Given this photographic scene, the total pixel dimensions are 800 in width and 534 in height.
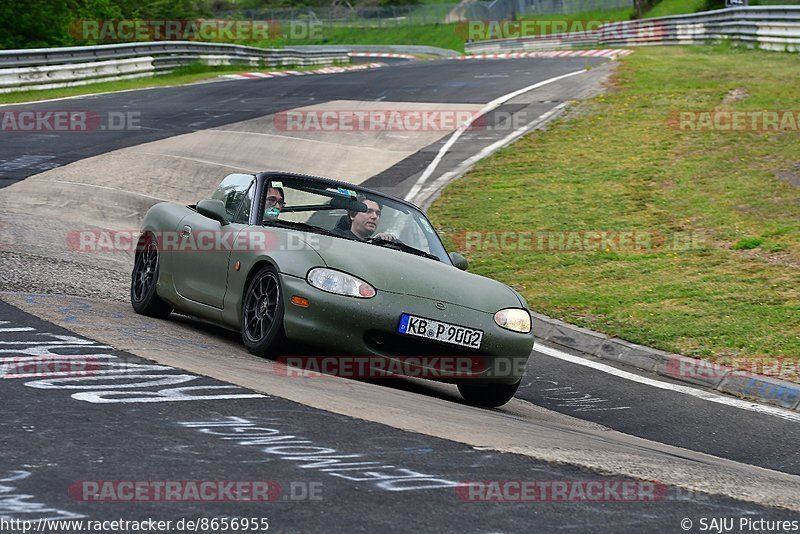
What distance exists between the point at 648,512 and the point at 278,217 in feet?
15.3

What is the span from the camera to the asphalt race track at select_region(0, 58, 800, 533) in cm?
432

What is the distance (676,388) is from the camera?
29.6ft

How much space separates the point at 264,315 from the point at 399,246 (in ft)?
4.09

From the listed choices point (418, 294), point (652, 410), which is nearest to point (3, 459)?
point (418, 294)

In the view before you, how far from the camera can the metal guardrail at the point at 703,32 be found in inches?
1340

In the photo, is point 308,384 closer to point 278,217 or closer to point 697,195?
point 278,217

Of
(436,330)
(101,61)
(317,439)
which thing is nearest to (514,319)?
(436,330)

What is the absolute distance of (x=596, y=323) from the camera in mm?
10906

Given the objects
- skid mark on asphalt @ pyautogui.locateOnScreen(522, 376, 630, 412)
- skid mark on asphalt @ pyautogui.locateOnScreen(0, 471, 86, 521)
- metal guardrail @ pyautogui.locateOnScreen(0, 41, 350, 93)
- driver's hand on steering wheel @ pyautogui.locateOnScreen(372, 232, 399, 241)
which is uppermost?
metal guardrail @ pyautogui.locateOnScreen(0, 41, 350, 93)

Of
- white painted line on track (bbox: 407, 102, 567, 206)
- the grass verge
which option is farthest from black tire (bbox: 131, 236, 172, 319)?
white painted line on track (bbox: 407, 102, 567, 206)

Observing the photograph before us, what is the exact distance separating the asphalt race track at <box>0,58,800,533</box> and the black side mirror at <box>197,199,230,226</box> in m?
0.89

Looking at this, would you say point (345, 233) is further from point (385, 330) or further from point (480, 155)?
point (480, 155)

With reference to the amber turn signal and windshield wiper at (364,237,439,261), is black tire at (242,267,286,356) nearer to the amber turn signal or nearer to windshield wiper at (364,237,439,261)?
the amber turn signal

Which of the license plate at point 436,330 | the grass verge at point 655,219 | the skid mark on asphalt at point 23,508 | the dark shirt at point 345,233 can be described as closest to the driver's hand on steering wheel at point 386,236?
the dark shirt at point 345,233
